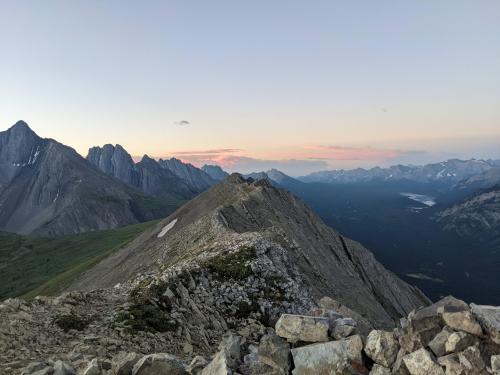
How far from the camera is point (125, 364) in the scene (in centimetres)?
1672

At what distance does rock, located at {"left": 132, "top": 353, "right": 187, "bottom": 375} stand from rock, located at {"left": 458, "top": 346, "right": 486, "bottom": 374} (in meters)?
10.4

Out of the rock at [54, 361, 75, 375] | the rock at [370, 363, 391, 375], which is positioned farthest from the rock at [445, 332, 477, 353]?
the rock at [54, 361, 75, 375]

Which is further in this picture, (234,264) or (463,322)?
(234,264)

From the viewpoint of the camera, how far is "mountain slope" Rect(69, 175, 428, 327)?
4325 centimetres

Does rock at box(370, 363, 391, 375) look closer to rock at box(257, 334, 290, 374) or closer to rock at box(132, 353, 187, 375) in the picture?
rock at box(257, 334, 290, 374)

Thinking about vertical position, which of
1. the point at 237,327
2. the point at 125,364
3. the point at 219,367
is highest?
the point at 219,367

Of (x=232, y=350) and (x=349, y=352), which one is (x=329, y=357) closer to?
(x=349, y=352)

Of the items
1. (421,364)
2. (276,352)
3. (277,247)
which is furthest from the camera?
(277,247)

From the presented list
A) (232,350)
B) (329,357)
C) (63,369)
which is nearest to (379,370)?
(329,357)

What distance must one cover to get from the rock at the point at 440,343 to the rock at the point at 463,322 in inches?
13.4

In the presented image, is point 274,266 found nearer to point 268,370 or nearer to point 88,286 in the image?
point 268,370

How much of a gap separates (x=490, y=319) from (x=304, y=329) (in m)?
6.78

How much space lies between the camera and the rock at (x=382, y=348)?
14.7 metres

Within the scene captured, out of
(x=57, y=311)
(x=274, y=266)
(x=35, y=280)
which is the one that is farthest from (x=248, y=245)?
(x=35, y=280)
